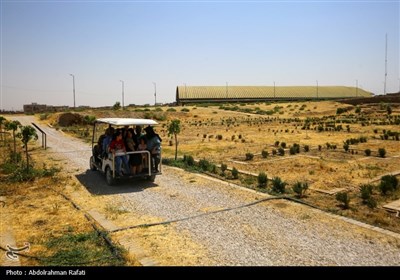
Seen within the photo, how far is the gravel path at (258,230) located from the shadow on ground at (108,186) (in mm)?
95

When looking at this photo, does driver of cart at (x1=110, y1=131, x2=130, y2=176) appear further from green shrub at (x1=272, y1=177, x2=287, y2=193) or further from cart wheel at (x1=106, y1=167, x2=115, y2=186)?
green shrub at (x1=272, y1=177, x2=287, y2=193)

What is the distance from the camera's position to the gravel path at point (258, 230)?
6.12 metres

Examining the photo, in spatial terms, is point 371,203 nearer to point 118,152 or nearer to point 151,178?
point 151,178

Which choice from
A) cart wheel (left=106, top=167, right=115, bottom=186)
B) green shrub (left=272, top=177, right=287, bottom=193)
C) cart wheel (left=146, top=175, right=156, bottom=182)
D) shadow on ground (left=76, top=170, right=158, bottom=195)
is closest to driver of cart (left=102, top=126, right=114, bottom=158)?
cart wheel (left=106, top=167, right=115, bottom=186)

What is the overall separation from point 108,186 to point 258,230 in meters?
5.96

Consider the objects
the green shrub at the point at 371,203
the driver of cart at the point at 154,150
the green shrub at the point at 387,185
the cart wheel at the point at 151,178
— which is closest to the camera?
the green shrub at the point at 371,203

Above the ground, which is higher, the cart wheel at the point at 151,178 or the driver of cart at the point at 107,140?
the driver of cart at the point at 107,140

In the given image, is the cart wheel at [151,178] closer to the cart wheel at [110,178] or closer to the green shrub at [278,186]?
the cart wheel at [110,178]

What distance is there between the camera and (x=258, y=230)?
7.45m

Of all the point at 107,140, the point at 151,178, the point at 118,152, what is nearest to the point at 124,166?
the point at 118,152

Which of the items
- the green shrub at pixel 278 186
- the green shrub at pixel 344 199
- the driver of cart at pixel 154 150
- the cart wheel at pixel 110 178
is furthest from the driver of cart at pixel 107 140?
the green shrub at pixel 344 199

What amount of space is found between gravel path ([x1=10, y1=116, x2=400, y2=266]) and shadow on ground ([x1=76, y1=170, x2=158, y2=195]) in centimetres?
10

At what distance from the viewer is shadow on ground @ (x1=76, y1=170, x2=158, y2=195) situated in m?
11.0
